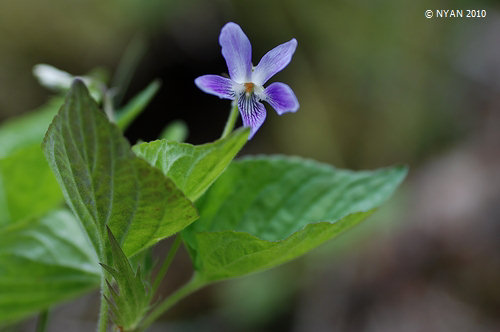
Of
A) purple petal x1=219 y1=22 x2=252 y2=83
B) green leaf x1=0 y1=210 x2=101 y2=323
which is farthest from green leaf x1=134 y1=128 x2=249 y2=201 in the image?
green leaf x1=0 y1=210 x2=101 y2=323

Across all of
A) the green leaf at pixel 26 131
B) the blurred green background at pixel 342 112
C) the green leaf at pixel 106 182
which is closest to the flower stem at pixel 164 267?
the green leaf at pixel 106 182

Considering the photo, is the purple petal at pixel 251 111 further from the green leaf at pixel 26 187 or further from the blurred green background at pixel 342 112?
the blurred green background at pixel 342 112

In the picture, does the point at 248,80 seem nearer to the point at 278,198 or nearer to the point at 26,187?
the point at 278,198

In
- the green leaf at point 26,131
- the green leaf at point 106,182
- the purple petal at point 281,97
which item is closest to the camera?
the green leaf at point 106,182

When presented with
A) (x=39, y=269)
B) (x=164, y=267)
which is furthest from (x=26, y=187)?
(x=164, y=267)

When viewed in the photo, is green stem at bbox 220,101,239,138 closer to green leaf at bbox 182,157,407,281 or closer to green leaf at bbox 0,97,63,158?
green leaf at bbox 182,157,407,281

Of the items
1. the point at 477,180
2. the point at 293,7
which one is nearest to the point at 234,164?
the point at 477,180

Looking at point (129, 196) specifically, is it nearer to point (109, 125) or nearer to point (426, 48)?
point (109, 125)
